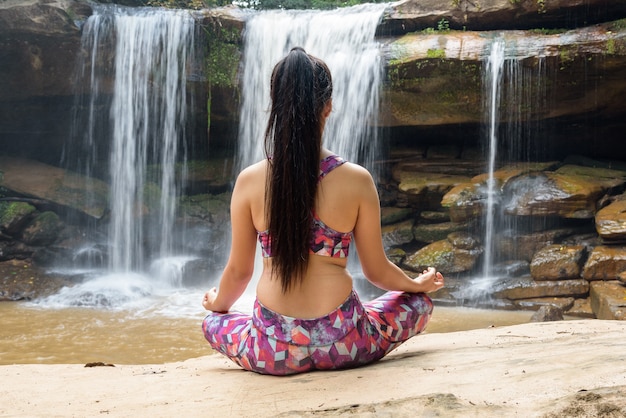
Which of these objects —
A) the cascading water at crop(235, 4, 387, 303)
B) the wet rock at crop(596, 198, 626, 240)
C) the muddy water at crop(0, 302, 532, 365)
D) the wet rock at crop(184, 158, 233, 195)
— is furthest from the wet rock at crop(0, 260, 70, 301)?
the wet rock at crop(596, 198, 626, 240)

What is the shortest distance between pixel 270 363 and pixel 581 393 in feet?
4.34

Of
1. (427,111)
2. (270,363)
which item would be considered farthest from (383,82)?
(270,363)

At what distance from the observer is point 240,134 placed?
11430 mm

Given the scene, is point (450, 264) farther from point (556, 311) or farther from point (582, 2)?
point (582, 2)

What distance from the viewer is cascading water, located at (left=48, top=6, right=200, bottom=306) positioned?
10859mm

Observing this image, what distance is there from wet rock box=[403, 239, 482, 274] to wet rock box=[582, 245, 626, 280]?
1681mm

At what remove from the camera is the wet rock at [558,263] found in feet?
27.2

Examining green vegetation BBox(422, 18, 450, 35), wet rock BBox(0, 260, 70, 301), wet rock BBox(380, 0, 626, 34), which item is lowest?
wet rock BBox(0, 260, 70, 301)

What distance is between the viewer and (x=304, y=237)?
266 centimetres

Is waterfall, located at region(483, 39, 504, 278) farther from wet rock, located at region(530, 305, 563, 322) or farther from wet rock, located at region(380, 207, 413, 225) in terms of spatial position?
wet rock, located at region(530, 305, 563, 322)

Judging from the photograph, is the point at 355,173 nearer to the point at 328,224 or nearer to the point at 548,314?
the point at 328,224

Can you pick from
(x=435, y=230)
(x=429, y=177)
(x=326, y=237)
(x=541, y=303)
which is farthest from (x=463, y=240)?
(x=326, y=237)

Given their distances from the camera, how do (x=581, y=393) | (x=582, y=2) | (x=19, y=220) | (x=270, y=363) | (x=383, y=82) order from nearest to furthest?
(x=581, y=393), (x=270, y=363), (x=582, y=2), (x=383, y=82), (x=19, y=220)

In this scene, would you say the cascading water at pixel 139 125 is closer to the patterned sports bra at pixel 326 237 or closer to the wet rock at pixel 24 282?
the wet rock at pixel 24 282
